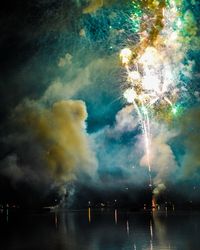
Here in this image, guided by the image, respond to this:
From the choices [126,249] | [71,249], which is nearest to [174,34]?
[126,249]

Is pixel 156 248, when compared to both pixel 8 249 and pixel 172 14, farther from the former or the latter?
pixel 172 14

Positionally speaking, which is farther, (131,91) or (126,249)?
(126,249)

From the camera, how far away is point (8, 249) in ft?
246

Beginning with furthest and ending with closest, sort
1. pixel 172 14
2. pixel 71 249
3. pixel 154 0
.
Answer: pixel 71 249
pixel 172 14
pixel 154 0

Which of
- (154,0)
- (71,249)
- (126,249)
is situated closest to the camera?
(154,0)

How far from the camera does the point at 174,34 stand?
85.1ft

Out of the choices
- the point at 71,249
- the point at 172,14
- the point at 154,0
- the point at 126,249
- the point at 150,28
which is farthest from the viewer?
the point at 71,249

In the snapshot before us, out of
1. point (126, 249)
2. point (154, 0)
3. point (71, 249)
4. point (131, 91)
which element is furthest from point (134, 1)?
point (71, 249)

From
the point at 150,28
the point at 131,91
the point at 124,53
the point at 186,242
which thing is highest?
the point at 150,28

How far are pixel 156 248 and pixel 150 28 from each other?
51809 millimetres

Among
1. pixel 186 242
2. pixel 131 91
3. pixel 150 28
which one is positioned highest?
pixel 150 28

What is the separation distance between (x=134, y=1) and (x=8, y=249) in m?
61.6

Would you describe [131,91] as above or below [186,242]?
above

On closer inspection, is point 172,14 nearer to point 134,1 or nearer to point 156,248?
point 134,1
